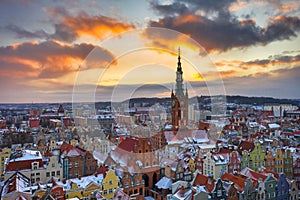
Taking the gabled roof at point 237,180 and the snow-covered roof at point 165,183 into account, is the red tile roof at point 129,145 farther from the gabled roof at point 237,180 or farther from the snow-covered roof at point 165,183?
the gabled roof at point 237,180

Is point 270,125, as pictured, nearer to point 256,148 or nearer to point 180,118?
point 180,118

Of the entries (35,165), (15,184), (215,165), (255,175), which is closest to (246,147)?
(215,165)

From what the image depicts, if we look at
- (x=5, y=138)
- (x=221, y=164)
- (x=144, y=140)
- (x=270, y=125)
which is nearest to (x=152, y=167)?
(x=144, y=140)

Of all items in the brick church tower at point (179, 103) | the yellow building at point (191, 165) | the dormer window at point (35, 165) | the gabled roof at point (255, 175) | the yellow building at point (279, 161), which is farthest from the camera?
the brick church tower at point (179, 103)

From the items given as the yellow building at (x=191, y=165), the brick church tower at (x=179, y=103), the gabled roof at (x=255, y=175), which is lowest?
the yellow building at (x=191, y=165)

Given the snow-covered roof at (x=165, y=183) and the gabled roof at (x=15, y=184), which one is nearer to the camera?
the gabled roof at (x=15, y=184)

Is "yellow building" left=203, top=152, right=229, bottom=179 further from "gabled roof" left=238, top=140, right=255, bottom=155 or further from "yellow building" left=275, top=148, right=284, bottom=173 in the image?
"yellow building" left=275, top=148, right=284, bottom=173

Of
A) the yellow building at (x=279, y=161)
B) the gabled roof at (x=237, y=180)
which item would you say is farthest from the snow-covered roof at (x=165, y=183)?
the yellow building at (x=279, y=161)

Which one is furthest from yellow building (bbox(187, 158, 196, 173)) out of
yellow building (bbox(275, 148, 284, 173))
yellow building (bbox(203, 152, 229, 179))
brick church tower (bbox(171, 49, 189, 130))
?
brick church tower (bbox(171, 49, 189, 130))

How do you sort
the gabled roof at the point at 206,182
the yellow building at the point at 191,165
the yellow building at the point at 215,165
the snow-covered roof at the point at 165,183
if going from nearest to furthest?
the gabled roof at the point at 206,182, the snow-covered roof at the point at 165,183, the yellow building at the point at 215,165, the yellow building at the point at 191,165
